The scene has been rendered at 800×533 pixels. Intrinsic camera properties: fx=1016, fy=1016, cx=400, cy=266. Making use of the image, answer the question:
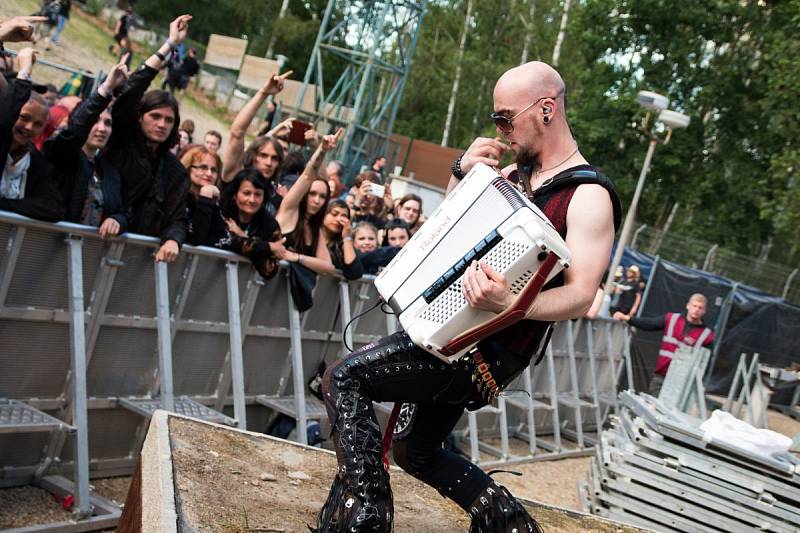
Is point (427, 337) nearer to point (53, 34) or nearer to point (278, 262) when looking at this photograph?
point (278, 262)

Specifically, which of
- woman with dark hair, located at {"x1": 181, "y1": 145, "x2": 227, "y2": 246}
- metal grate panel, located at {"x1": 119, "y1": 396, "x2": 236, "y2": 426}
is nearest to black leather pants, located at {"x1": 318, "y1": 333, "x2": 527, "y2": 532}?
metal grate panel, located at {"x1": 119, "y1": 396, "x2": 236, "y2": 426}

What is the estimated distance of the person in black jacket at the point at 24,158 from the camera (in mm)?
5266

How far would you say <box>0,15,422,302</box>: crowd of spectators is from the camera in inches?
216

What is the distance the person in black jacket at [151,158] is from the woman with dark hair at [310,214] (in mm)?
1258

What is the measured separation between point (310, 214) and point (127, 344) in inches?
80.7

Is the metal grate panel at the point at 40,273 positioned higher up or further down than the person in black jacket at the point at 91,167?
further down

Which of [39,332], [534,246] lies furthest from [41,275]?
[534,246]

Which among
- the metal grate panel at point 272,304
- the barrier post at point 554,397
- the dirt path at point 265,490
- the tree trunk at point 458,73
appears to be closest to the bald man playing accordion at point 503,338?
the dirt path at point 265,490

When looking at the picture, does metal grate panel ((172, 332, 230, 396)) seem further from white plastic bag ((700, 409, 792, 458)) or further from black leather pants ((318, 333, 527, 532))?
white plastic bag ((700, 409, 792, 458))

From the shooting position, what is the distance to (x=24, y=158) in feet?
18.1

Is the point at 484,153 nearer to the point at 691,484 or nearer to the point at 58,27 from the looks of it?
the point at 691,484

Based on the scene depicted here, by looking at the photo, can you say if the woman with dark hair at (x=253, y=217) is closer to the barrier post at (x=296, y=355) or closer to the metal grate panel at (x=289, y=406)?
the barrier post at (x=296, y=355)

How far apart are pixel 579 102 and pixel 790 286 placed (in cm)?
1292

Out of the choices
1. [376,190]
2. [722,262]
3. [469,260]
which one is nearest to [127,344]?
[469,260]
